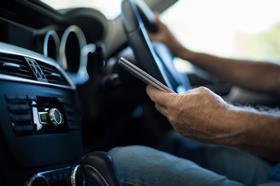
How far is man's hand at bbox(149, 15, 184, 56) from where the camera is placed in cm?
128

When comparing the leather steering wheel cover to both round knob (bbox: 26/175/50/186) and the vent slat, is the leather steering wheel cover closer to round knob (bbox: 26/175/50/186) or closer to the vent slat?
the vent slat

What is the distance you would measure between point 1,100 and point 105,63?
659 mm

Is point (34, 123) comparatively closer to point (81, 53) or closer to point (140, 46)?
point (140, 46)

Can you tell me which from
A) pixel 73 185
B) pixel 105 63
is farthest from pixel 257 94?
pixel 73 185

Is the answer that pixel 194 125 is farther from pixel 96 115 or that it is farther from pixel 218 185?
pixel 96 115

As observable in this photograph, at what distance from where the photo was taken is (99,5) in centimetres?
123

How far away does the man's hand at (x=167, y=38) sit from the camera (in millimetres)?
1275

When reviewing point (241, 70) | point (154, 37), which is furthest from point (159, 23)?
point (241, 70)

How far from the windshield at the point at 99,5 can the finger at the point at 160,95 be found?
46cm

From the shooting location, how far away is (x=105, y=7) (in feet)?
4.10

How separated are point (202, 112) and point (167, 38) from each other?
698 millimetres

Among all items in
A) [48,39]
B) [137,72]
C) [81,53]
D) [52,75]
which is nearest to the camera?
[137,72]

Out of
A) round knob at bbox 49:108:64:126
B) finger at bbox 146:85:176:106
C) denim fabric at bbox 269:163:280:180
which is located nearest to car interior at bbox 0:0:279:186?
round knob at bbox 49:108:64:126

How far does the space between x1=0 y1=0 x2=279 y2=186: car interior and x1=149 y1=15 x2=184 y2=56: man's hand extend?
27 millimetres
